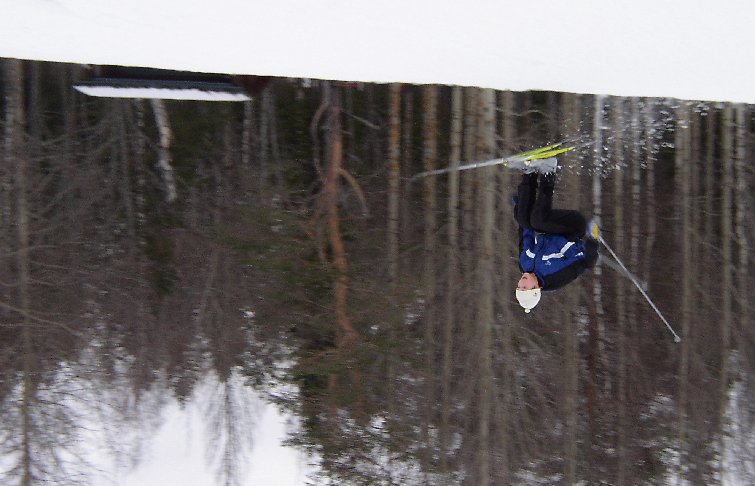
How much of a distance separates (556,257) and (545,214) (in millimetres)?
363

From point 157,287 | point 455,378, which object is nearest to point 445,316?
point 455,378

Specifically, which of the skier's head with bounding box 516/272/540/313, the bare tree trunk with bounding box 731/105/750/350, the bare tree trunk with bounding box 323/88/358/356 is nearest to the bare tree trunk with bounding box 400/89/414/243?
the bare tree trunk with bounding box 323/88/358/356

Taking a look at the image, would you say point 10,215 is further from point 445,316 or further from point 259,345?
point 445,316

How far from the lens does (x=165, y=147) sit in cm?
519

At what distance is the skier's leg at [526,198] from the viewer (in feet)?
9.83

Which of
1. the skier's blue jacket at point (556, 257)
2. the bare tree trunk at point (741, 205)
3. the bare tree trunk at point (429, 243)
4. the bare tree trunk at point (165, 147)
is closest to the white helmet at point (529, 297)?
the skier's blue jacket at point (556, 257)

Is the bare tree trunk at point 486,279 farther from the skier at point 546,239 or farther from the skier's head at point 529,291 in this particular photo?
the skier's head at point 529,291

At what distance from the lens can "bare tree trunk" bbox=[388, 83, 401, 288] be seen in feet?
16.5

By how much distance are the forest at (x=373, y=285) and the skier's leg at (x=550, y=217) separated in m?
1.90

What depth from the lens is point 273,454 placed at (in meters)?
4.95

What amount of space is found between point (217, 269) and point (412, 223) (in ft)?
6.89

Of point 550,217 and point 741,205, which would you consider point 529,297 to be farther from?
point 741,205

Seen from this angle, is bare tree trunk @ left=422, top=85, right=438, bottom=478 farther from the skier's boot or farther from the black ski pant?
the skier's boot

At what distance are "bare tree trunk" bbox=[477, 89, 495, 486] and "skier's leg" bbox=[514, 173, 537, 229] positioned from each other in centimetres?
184
